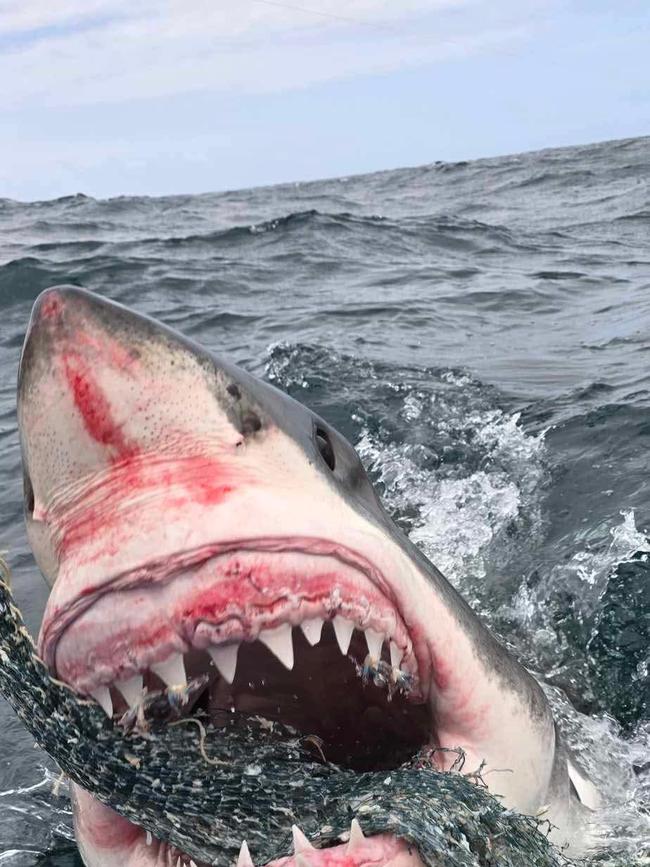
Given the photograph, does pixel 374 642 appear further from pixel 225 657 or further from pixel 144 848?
pixel 144 848

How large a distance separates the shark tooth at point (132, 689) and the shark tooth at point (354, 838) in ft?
1.03

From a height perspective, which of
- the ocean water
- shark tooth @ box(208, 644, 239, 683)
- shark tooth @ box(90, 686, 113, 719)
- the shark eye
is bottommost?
the ocean water

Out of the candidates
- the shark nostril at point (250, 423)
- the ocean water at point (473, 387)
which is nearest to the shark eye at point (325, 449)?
the shark nostril at point (250, 423)

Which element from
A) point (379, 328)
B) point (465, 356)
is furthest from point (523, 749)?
point (379, 328)

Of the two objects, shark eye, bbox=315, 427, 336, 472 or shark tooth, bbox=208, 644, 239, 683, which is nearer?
shark tooth, bbox=208, 644, 239, 683

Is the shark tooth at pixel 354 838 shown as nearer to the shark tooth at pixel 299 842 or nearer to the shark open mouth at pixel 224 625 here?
the shark tooth at pixel 299 842

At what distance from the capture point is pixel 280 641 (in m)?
1.33

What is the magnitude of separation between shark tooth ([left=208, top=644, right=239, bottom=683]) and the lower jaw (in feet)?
0.77

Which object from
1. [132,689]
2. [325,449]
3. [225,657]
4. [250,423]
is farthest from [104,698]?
[325,449]

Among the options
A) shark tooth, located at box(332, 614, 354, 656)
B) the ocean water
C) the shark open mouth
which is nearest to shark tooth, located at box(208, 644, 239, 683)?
the shark open mouth

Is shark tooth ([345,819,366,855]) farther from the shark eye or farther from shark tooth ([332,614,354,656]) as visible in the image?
the shark eye

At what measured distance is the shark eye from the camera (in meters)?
1.63

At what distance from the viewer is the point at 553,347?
6238mm

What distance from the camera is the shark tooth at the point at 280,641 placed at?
1317mm
